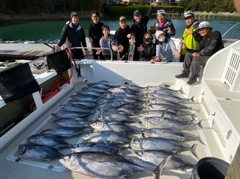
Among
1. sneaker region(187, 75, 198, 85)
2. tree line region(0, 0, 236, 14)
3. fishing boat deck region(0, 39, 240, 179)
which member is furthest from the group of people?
tree line region(0, 0, 236, 14)

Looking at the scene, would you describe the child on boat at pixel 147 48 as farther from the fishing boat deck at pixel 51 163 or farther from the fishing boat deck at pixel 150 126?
the fishing boat deck at pixel 51 163

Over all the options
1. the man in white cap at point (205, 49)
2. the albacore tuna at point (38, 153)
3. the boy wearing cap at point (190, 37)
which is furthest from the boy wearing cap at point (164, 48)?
the albacore tuna at point (38, 153)

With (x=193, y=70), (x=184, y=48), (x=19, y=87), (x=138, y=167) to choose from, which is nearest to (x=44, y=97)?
(x=19, y=87)

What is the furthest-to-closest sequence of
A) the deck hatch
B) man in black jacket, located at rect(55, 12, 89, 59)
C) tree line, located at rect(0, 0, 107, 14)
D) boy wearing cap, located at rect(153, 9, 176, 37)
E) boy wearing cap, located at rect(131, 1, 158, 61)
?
tree line, located at rect(0, 0, 107, 14) < boy wearing cap, located at rect(131, 1, 158, 61) < man in black jacket, located at rect(55, 12, 89, 59) < boy wearing cap, located at rect(153, 9, 176, 37) < the deck hatch

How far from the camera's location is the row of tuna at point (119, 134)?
193 centimetres

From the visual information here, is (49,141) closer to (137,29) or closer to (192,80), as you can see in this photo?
(192,80)

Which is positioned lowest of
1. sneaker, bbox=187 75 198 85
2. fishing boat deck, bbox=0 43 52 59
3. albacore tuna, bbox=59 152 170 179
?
fishing boat deck, bbox=0 43 52 59

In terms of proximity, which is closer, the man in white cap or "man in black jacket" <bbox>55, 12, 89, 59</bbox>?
the man in white cap

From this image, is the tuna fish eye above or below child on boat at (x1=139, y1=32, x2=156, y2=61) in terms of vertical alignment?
below

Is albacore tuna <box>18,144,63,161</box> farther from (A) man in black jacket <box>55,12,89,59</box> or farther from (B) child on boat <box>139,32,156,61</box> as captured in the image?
(B) child on boat <box>139,32,156,61</box>

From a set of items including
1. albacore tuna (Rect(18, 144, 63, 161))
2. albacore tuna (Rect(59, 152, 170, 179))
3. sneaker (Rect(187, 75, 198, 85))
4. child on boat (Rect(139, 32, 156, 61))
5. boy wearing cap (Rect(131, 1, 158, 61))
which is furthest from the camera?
boy wearing cap (Rect(131, 1, 158, 61))

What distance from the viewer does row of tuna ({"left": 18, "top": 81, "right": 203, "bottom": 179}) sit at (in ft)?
6.33

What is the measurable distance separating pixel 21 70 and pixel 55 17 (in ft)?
134

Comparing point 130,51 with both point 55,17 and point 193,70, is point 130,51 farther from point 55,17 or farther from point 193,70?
point 55,17
